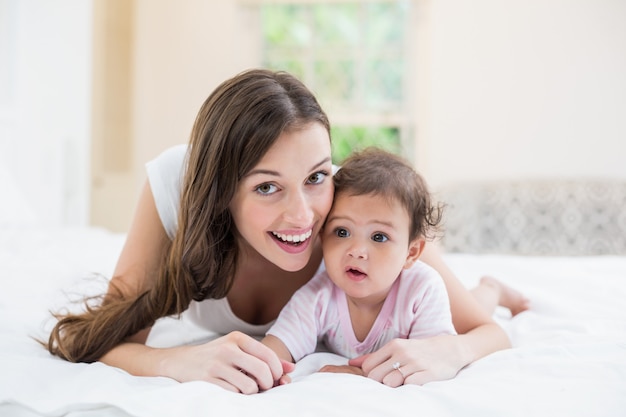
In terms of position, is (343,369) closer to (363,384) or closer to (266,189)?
(363,384)

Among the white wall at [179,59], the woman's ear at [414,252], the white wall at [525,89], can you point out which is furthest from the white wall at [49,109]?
the woman's ear at [414,252]

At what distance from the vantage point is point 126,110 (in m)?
5.48

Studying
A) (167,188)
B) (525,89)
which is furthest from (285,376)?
(525,89)

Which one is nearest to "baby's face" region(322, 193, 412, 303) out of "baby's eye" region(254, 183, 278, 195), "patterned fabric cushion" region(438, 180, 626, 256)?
"baby's eye" region(254, 183, 278, 195)

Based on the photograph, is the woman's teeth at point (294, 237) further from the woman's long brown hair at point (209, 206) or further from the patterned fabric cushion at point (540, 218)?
the patterned fabric cushion at point (540, 218)

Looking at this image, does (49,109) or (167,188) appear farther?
(49,109)

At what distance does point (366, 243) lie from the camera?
4.61ft

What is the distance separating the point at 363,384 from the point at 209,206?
0.48 metres

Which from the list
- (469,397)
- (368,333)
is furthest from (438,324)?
(469,397)

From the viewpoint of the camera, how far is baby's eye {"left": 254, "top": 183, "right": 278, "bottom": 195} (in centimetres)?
136

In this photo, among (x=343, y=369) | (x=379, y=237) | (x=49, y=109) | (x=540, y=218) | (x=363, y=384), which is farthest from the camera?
(x=540, y=218)

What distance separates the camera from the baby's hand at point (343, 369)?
4.29 feet

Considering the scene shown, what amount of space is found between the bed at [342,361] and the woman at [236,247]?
2.3 inches

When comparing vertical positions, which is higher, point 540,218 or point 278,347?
point 278,347
